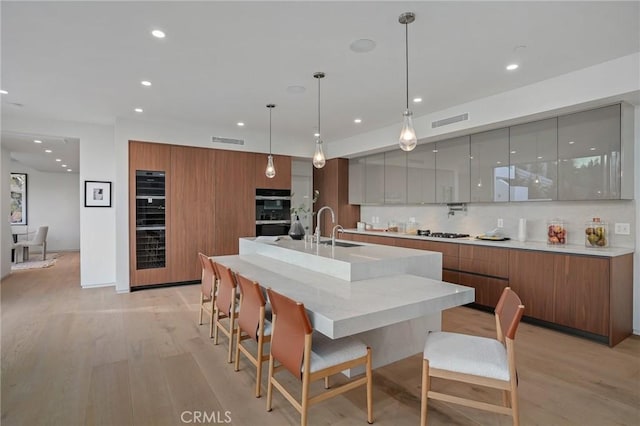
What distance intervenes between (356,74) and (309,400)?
3072 millimetres

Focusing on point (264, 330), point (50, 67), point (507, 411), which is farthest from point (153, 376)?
point (50, 67)

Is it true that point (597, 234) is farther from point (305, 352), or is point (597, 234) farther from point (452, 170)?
point (305, 352)

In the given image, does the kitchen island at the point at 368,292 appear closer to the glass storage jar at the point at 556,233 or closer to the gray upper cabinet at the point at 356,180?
the glass storage jar at the point at 556,233

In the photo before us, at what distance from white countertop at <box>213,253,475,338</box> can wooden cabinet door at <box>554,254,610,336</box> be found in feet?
6.10

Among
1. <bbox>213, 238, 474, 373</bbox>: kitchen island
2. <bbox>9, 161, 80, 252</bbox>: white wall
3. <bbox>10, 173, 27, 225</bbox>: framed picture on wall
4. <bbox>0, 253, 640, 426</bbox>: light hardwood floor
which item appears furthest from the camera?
<bbox>9, 161, 80, 252</bbox>: white wall

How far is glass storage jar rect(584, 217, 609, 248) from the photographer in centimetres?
365

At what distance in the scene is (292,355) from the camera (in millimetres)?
1974

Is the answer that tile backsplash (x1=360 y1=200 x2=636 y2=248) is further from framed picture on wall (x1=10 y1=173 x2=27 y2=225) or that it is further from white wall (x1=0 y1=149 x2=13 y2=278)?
framed picture on wall (x1=10 y1=173 x2=27 y2=225)

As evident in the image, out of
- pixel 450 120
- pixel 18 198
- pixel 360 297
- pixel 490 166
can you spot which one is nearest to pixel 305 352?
pixel 360 297

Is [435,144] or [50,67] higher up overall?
[50,67]

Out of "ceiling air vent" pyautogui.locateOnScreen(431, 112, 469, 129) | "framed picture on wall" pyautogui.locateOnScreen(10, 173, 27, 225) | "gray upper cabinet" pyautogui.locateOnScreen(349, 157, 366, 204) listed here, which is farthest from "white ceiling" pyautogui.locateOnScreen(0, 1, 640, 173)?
"framed picture on wall" pyautogui.locateOnScreen(10, 173, 27, 225)

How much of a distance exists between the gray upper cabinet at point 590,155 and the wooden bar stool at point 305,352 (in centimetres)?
322

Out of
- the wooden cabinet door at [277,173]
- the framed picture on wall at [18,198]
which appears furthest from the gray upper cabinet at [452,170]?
the framed picture on wall at [18,198]

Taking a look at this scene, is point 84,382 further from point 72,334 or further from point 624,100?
point 624,100
